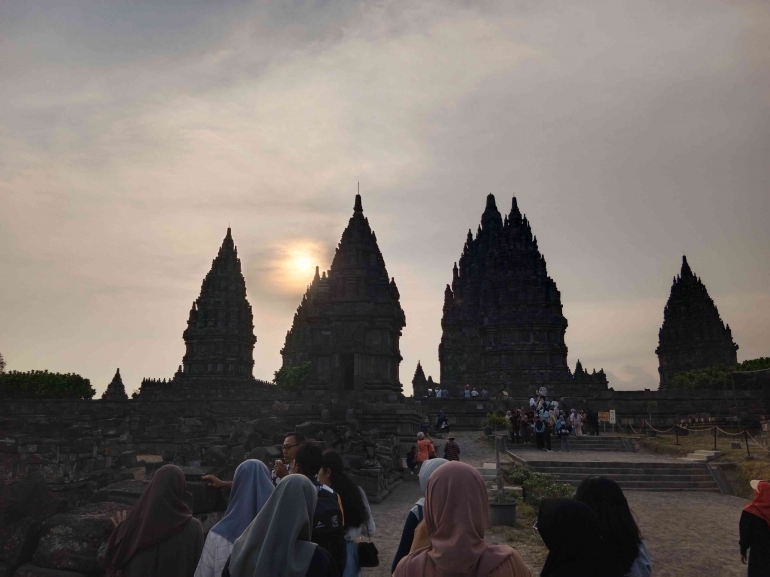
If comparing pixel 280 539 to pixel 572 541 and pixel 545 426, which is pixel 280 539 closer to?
pixel 572 541

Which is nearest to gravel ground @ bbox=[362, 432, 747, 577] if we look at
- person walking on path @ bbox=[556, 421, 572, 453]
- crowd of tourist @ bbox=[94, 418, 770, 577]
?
crowd of tourist @ bbox=[94, 418, 770, 577]

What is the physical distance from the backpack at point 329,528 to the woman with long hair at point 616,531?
5.33 ft

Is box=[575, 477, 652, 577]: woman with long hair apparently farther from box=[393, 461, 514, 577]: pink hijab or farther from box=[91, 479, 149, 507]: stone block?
box=[91, 479, 149, 507]: stone block

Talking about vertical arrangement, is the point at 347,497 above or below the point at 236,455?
above

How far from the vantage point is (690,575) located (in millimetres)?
8141

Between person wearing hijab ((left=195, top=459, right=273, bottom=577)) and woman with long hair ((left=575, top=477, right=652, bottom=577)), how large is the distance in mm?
1967

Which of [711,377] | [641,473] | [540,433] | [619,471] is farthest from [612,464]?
[711,377]

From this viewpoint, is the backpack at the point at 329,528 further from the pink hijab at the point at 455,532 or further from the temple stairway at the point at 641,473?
the temple stairway at the point at 641,473

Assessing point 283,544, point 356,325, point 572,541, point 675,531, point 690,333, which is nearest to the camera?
point 283,544

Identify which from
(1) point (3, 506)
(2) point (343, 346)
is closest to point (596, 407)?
(2) point (343, 346)

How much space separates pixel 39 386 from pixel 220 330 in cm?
1441

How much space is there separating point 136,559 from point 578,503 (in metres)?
2.52

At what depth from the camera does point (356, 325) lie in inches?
1058

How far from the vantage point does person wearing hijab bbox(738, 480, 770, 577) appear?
16.8 feet
